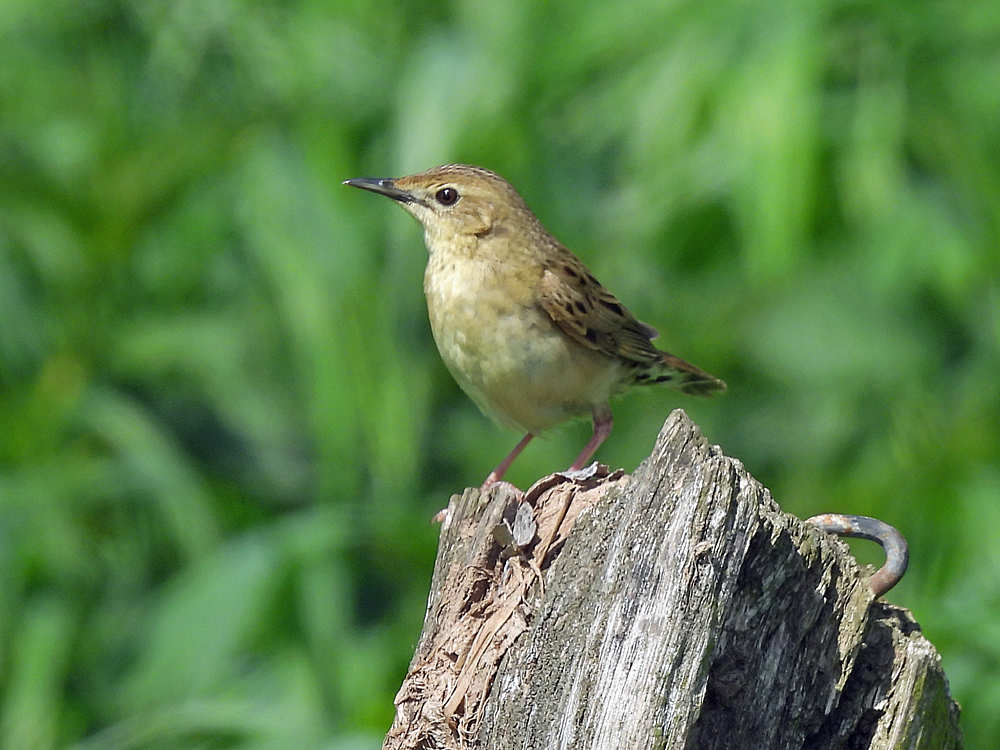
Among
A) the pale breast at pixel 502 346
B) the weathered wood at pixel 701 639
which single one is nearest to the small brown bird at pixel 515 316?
the pale breast at pixel 502 346

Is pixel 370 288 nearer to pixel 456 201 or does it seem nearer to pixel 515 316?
pixel 456 201

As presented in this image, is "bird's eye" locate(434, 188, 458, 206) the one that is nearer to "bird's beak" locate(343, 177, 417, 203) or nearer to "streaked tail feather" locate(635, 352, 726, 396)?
"bird's beak" locate(343, 177, 417, 203)

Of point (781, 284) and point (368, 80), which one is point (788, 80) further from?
point (368, 80)

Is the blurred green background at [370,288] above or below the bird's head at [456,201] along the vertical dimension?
above

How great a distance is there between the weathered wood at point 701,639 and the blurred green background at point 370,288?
411 cm

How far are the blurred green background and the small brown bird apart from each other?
2083 mm

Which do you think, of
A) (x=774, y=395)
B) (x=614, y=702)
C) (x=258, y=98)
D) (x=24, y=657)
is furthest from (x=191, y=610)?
(x=614, y=702)

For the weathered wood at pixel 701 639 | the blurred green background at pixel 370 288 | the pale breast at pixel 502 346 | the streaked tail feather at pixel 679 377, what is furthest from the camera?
the blurred green background at pixel 370 288

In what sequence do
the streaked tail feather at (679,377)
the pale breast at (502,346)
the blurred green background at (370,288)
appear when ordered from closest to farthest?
the pale breast at (502,346)
the streaked tail feather at (679,377)
the blurred green background at (370,288)

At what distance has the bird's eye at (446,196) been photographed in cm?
565

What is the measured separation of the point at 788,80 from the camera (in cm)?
762

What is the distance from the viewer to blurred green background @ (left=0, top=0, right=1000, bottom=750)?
24.7ft

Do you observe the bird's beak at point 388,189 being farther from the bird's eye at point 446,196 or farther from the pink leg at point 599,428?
the pink leg at point 599,428

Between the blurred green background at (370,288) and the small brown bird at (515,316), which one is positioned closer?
the small brown bird at (515,316)
